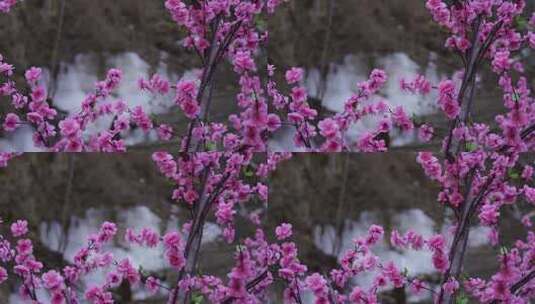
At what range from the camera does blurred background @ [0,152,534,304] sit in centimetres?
270

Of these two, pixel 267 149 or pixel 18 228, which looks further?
pixel 267 149

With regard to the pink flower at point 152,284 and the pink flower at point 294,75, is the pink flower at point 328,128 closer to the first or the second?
the pink flower at point 294,75

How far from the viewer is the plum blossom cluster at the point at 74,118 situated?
268 cm

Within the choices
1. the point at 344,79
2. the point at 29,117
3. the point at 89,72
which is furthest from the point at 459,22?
the point at 29,117

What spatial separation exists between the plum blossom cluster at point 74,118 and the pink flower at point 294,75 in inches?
17.3

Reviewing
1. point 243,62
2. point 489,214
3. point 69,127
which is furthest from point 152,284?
point 489,214

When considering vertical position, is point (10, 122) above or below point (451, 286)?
above

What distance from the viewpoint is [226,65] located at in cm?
276

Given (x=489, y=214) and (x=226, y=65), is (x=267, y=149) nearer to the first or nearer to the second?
(x=226, y=65)

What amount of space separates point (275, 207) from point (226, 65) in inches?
20.1

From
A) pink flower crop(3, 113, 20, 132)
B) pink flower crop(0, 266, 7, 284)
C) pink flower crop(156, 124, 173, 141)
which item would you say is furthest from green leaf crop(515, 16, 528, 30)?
pink flower crop(0, 266, 7, 284)

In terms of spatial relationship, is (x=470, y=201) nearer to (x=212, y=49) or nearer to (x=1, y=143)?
(x=212, y=49)

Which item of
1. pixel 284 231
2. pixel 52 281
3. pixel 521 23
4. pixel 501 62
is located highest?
pixel 521 23

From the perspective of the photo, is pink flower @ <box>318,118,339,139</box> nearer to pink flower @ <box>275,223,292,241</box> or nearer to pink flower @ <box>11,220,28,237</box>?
pink flower @ <box>275,223,292,241</box>
